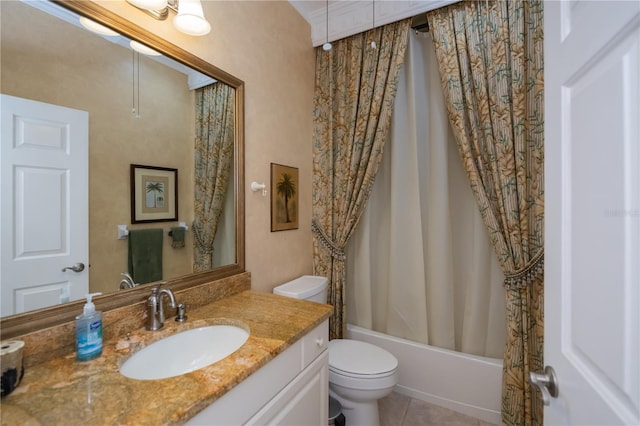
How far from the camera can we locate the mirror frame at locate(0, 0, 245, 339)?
2.68 feet

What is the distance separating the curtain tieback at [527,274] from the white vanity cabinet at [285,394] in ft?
3.61

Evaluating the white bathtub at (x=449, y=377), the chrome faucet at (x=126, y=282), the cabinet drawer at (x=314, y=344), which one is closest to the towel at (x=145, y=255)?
the chrome faucet at (x=126, y=282)

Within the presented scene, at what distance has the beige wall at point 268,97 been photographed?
4.75 feet

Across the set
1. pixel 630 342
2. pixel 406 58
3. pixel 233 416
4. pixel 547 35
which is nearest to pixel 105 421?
pixel 233 416

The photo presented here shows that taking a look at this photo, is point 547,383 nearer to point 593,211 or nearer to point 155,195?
point 593,211

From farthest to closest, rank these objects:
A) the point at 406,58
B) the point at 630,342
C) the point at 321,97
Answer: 1. the point at 321,97
2. the point at 406,58
3. the point at 630,342

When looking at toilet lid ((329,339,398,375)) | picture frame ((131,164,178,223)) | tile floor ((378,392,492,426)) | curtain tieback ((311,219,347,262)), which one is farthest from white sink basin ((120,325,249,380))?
tile floor ((378,392,492,426))

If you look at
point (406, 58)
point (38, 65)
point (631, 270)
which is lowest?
point (631, 270)

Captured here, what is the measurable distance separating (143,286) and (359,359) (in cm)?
122

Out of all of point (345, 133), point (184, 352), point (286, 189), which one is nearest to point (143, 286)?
point (184, 352)

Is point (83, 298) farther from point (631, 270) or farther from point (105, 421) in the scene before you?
point (631, 270)

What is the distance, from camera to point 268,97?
69.3 inches

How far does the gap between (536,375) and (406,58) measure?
1.99 m

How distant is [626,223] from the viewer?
0.44 meters
